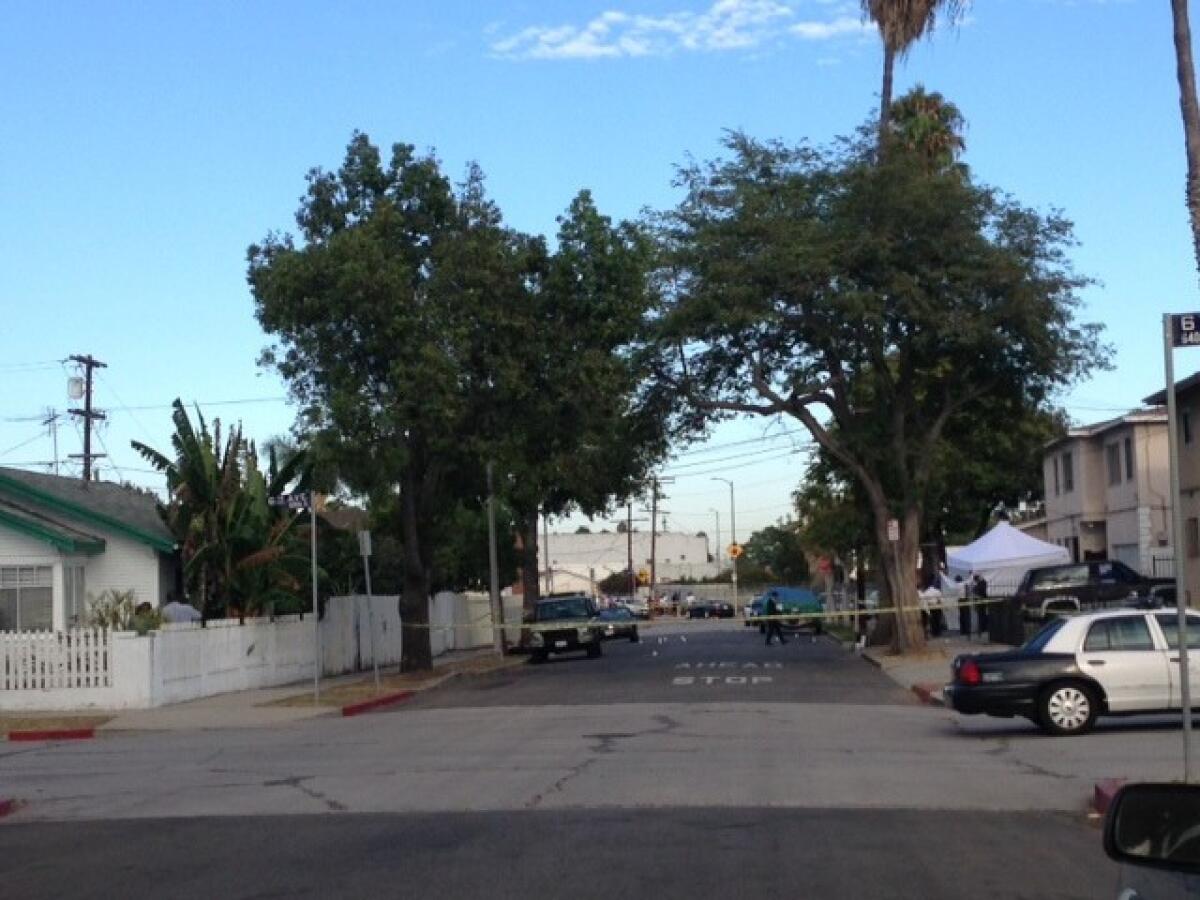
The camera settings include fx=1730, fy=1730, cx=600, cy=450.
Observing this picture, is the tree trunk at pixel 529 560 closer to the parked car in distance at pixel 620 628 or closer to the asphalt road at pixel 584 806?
the parked car in distance at pixel 620 628

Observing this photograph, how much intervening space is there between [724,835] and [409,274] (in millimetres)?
22764

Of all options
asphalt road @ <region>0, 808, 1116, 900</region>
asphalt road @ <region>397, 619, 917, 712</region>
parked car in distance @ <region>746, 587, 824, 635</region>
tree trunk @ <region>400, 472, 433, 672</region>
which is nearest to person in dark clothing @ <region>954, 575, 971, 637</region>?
asphalt road @ <region>397, 619, 917, 712</region>

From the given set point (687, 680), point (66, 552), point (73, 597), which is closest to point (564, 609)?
point (687, 680)

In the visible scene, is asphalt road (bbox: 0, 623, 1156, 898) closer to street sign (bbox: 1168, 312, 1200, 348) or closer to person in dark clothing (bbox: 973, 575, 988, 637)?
street sign (bbox: 1168, 312, 1200, 348)

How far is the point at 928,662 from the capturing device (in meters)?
36.9

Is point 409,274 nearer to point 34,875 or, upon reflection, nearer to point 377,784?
point 377,784

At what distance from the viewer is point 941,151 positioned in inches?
1928

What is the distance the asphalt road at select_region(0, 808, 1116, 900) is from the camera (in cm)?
1059

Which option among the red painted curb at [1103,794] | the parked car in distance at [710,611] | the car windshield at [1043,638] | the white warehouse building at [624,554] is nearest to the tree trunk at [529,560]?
the car windshield at [1043,638]

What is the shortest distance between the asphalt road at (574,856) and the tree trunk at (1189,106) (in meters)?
8.82

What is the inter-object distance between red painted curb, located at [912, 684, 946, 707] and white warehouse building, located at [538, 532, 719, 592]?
133133 millimetres

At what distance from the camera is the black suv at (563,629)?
148 ft

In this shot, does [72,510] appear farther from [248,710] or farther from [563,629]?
[563,629]

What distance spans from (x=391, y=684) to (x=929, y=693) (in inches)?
466
